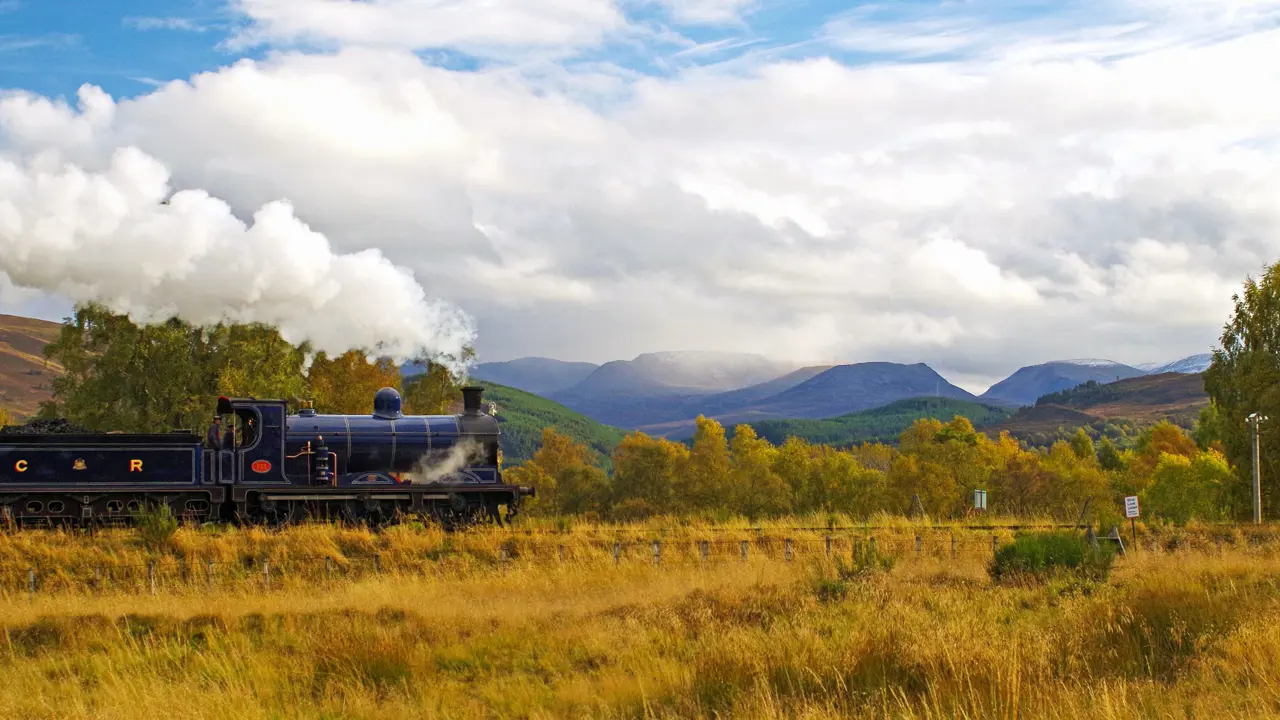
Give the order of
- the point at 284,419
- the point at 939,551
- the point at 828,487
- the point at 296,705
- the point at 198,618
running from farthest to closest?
the point at 828,487 < the point at 284,419 < the point at 939,551 < the point at 198,618 < the point at 296,705

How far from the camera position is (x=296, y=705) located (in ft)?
42.8

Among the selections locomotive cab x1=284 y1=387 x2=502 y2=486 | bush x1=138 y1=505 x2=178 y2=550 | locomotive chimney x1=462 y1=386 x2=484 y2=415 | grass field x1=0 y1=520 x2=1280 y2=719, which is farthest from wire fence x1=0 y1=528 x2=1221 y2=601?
locomotive chimney x1=462 y1=386 x2=484 y2=415

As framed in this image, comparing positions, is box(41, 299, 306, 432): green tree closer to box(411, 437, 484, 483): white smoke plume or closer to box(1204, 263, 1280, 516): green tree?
box(411, 437, 484, 483): white smoke plume

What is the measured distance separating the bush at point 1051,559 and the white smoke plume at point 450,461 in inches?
604

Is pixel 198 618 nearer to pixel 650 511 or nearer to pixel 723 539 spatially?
pixel 723 539

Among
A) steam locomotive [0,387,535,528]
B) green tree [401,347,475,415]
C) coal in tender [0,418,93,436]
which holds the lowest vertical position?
steam locomotive [0,387,535,528]

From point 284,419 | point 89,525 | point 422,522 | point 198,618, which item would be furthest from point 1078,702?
point 89,525

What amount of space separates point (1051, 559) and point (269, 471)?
66.1 feet

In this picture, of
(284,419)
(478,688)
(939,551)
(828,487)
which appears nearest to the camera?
(478,688)

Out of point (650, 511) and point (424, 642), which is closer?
point (424, 642)

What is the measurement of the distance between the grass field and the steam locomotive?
247 cm

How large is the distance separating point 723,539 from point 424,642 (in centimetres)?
1319

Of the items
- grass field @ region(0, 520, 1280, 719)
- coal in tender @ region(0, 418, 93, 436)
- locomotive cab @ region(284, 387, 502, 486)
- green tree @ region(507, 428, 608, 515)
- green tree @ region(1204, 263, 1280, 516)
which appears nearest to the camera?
grass field @ region(0, 520, 1280, 719)

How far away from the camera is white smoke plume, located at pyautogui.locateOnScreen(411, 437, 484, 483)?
30.8 m
